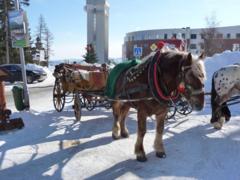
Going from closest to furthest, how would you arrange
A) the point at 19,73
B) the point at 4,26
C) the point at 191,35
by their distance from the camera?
the point at 19,73, the point at 4,26, the point at 191,35

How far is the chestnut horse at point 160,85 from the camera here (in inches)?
215

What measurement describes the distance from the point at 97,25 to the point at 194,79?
244ft

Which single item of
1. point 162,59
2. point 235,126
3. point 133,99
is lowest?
point 235,126

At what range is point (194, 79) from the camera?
214 inches

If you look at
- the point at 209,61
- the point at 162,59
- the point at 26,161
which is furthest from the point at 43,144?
the point at 209,61

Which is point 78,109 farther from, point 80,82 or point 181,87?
point 181,87

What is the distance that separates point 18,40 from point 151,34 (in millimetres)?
89750

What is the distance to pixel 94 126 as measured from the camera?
364 inches

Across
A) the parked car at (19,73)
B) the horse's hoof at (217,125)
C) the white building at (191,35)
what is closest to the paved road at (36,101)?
the horse's hoof at (217,125)

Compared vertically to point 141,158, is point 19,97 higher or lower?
higher

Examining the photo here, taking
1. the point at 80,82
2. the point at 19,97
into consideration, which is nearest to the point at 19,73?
the point at 19,97

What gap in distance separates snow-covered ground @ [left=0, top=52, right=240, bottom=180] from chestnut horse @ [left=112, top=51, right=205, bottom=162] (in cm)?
55

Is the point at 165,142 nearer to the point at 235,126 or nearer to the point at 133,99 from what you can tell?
the point at 133,99

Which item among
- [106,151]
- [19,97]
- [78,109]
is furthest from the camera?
[19,97]
